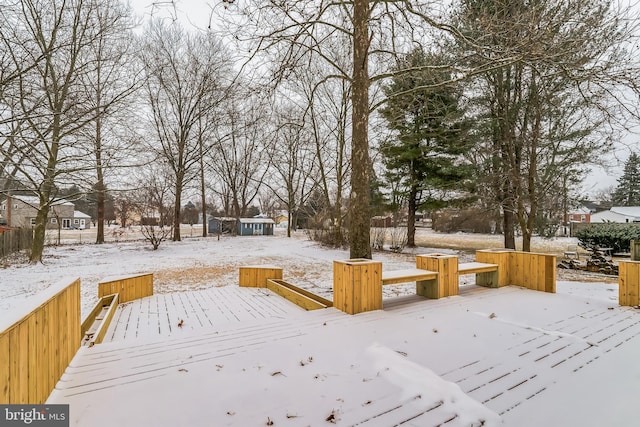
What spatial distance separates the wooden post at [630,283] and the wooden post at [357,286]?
3640 millimetres

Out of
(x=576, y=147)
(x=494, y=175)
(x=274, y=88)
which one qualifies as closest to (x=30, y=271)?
(x=274, y=88)

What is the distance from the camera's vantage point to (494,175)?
11.7 meters

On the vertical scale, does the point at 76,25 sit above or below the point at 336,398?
above

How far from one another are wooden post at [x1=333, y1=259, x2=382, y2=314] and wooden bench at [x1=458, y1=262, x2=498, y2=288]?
180cm

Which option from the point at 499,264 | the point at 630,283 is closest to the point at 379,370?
the point at 499,264

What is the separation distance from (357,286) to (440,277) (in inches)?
62.8

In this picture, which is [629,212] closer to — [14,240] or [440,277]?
[440,277]

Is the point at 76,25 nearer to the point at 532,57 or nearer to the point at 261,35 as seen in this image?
the point at 261,35

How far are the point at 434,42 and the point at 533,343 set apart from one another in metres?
6.29

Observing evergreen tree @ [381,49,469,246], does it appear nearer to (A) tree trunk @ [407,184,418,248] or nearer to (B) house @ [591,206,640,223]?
(A) tree trunk @ [407,184,418,248]

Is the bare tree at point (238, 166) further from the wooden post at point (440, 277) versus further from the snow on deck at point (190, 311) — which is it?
the wooden post at point (440, 277)

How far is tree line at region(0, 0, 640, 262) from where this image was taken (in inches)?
214

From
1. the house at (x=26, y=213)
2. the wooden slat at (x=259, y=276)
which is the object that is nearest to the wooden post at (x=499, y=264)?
the wooden slat at (x=259, y=276)

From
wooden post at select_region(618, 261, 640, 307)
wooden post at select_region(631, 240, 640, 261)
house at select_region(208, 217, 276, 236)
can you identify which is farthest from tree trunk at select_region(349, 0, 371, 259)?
house at select_region(208, 217, 276, 236)
